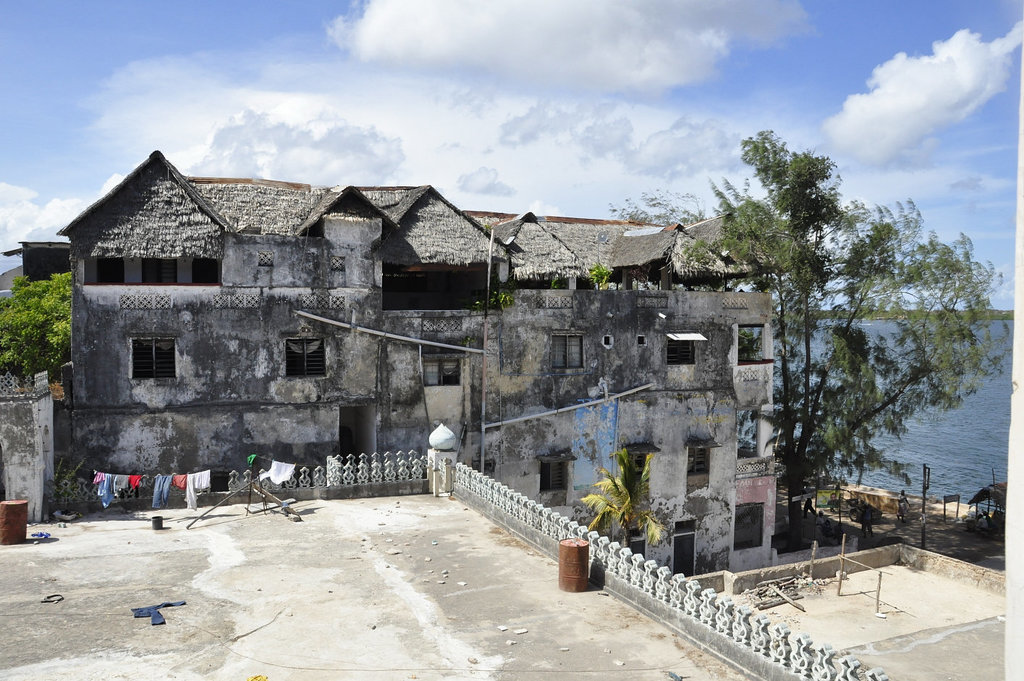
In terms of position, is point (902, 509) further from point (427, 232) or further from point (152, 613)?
point (152, 613)

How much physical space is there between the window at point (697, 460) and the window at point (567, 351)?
5.22m

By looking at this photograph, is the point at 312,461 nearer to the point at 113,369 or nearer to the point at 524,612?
the point at 113,369

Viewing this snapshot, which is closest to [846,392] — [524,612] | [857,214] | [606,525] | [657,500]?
[857,214]

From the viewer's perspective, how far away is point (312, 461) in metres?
23.5

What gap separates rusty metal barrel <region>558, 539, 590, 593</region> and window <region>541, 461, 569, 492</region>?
524 inches

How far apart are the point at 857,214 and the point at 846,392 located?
254 inches

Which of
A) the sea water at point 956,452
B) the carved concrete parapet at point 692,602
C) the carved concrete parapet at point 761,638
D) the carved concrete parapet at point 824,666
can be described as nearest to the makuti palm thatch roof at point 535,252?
the carved concrete parapet at point 692,602

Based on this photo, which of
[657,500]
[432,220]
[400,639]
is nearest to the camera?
[400,639]

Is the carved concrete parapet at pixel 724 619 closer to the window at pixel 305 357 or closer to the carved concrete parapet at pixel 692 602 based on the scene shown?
the carved concrete parapet at pixel 692 602

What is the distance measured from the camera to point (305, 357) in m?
23.5

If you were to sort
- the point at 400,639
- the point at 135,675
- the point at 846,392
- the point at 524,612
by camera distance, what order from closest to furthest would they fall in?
the point at 135,675 < the point at 400,639 < the point at 524,612 < the point at 846,392

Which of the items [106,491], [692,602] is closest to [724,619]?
[692,602]

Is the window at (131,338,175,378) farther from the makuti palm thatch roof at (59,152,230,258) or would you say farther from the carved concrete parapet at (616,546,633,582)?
the carved concrete parapet at (616,546,633,582)

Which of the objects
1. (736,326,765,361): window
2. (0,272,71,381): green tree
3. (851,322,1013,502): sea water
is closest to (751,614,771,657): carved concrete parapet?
(0,272,71,381): green tree
